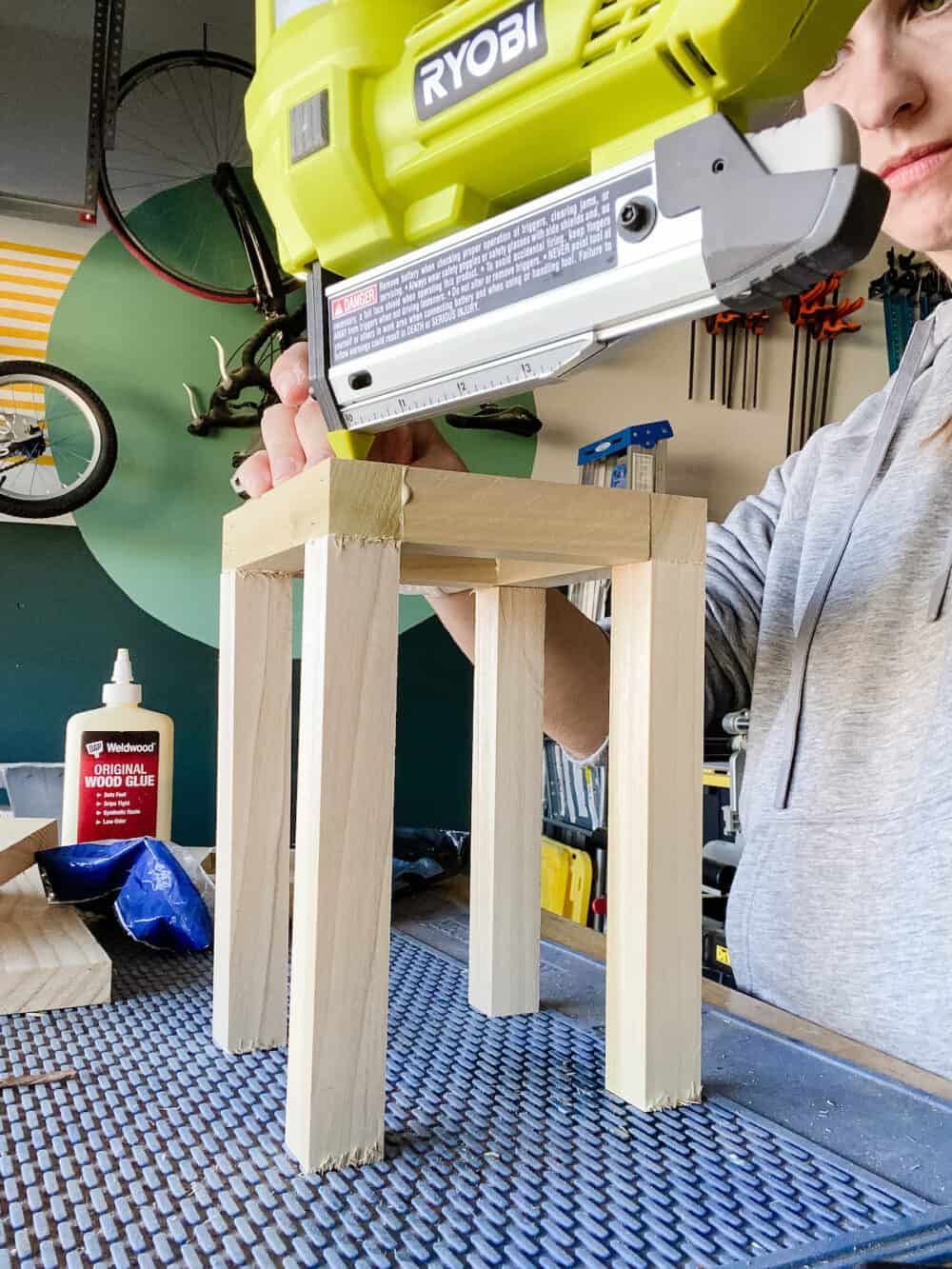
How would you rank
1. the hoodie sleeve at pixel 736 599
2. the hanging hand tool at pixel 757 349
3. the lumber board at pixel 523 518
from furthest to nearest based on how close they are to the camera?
the hanging hand tool at pixel 757 349
the hoodie sleeve at pixel 736 599
the lumber board at pixel 523 518

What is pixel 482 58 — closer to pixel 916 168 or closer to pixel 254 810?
pixel 254 810

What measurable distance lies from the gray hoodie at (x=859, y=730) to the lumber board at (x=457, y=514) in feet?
1.12

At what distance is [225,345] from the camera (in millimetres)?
2234

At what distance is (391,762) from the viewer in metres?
0.43

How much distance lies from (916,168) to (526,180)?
506mm

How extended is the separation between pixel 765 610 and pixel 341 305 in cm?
51

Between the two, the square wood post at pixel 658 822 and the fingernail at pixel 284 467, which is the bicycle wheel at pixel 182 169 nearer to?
the fingernail at pixel 284 467

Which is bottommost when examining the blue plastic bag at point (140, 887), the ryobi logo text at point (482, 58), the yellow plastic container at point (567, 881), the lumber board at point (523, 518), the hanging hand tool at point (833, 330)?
the yellow plastic container at point (567, 881)

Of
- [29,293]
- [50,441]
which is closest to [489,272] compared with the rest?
[50,441]

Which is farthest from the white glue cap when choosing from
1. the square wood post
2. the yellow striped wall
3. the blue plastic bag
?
the yellow striped wall

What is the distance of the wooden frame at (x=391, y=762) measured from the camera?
1.38 ft

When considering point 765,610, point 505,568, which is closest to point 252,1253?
point 505,568

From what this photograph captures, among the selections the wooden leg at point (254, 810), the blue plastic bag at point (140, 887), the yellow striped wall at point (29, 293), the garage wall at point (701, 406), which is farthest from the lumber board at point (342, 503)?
the garage wall at point (701, 406)

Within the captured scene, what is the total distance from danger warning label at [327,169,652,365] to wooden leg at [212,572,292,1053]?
0.54 ft
